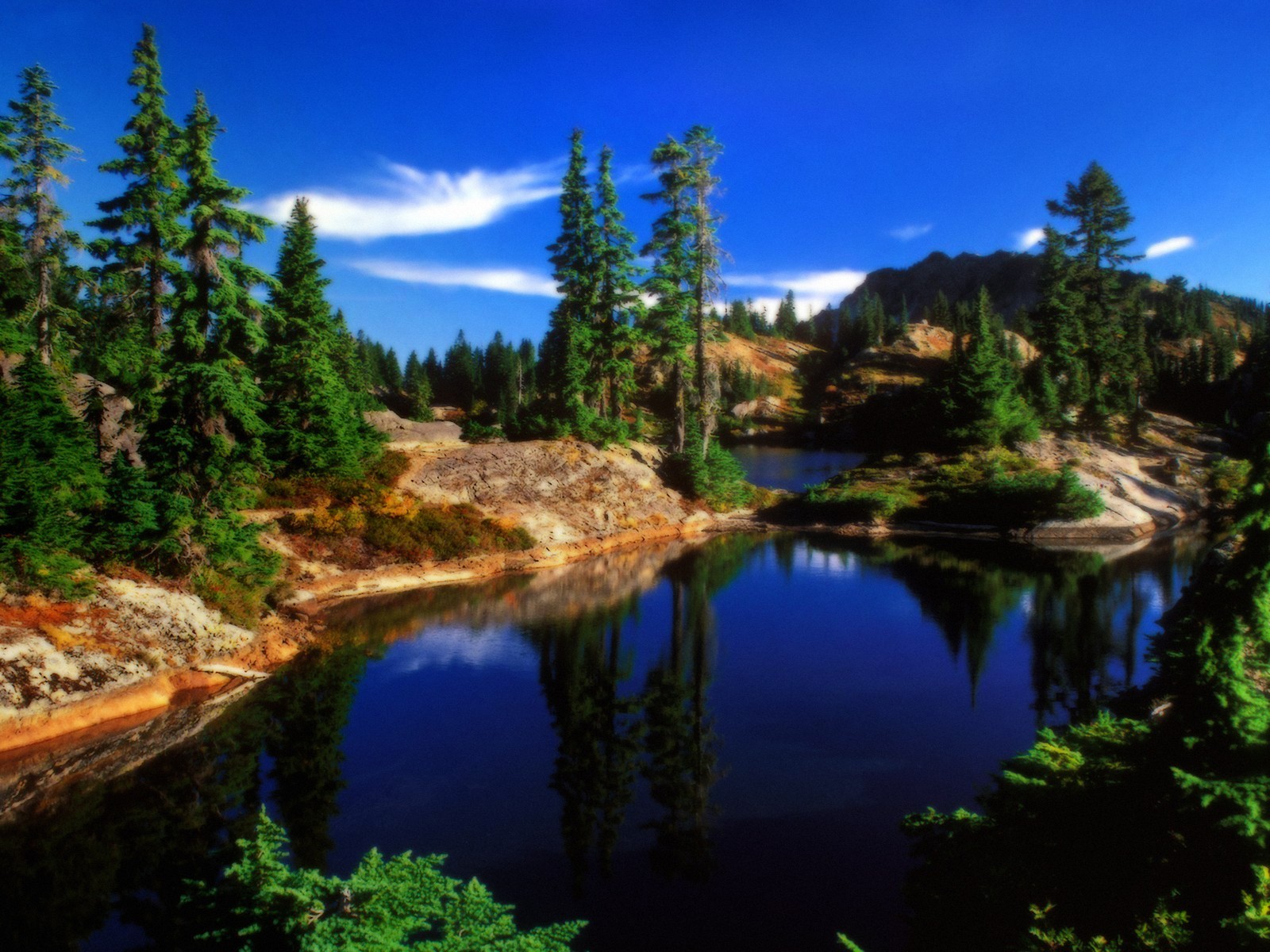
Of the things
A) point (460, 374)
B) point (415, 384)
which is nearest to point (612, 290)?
point (415, 384)

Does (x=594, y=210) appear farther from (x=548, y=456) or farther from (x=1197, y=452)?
(x=1197, y=452)

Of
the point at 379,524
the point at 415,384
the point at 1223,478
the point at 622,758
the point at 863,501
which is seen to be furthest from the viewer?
the point at 415,384

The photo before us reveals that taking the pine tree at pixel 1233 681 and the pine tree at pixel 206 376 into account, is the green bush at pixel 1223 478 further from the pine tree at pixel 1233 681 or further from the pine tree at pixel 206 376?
the pine tree at pixel 206 376

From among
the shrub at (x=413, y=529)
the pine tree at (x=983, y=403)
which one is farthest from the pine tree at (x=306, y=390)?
the pine tree at (x=983, y=403)

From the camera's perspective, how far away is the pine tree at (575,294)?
A: 45125 millimetres

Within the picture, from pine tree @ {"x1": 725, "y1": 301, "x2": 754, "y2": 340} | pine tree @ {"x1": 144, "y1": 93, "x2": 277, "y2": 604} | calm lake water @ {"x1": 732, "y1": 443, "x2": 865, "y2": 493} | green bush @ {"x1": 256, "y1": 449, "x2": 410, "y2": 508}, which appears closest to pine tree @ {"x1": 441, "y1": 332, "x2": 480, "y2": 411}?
calm lake water @ {"x1": 732, "y1": 443, "x2": 865, "y2": 493}

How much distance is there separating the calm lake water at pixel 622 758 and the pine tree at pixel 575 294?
19.0 m

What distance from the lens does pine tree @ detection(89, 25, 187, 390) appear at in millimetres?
23578

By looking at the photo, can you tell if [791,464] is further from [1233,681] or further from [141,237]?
[1233,681]

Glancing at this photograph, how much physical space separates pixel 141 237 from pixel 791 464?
6691cm

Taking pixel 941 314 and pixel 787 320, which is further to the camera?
pixel 787 320

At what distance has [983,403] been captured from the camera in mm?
54969

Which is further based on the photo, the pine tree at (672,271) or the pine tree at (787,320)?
the pine tree at (787,320)

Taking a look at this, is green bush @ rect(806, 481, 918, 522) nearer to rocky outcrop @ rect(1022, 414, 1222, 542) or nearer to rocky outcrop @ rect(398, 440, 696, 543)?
rocky outcrop @ rect(1022, 414, 1222, 542)
